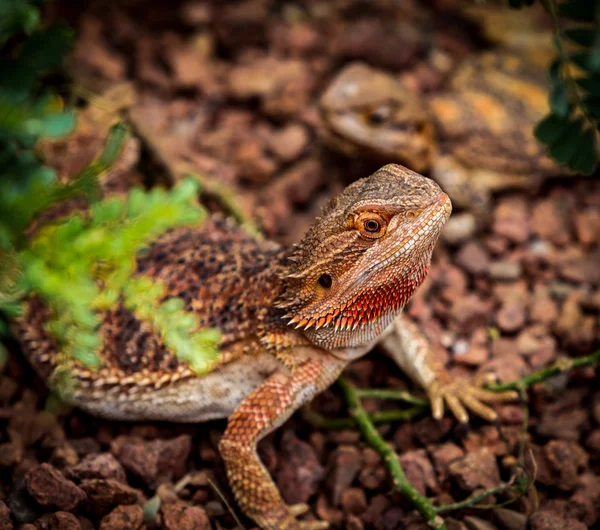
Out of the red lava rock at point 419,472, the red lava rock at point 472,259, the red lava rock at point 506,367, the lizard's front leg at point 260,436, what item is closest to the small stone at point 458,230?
the red lava rock at point 472,259

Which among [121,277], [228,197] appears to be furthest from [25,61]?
[228,197]

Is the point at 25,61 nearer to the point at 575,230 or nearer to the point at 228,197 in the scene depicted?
the point at 228,197

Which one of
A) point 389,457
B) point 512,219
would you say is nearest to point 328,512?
point 389,457

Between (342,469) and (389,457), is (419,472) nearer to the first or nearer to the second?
(389,457)

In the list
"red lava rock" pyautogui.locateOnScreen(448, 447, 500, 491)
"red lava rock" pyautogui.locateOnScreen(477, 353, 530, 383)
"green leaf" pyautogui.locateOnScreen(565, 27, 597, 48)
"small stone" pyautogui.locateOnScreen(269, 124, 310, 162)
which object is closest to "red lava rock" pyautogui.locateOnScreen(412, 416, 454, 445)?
"red lava rock" pyautogui.locateOnScreen(448, 447, 500, 491)

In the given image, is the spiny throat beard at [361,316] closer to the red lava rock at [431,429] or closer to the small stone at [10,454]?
the red lava rock at [431,429]
